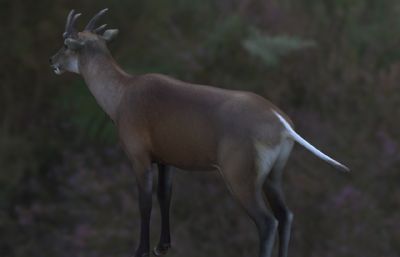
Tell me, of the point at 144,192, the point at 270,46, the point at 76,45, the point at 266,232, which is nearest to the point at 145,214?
the point at 144,192

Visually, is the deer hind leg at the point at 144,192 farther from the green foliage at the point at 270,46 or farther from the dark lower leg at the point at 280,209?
the green foliage at the point at 270,46

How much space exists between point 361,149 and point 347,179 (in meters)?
0.39

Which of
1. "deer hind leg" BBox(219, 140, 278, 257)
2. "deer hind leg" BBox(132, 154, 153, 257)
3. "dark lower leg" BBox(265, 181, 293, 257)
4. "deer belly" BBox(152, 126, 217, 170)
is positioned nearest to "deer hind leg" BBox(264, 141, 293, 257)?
"dark lower leg" BBox(265, 181, 293, 257)

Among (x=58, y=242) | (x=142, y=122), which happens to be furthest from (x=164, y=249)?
(x=58, y=242)

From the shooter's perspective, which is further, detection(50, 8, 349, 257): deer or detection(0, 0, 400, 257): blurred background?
detection(0, 0, 400, 257): blurred background

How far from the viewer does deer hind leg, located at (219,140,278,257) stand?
10.4 ft

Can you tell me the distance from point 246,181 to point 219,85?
712 centimetres

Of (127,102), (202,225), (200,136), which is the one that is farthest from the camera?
(202,225)

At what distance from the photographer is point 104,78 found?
358 cm

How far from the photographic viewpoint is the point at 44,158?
1143 centimetres

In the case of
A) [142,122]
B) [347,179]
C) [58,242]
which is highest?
[142,122]

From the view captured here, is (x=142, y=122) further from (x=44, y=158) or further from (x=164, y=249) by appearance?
(x=44, y=158)

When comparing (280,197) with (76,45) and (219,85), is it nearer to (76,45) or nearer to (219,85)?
(76,45)

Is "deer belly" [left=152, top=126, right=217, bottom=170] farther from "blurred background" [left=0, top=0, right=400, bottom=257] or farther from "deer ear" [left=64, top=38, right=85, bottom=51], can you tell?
"blurred background" [left=0, top=0, right=400, bottom=257]
